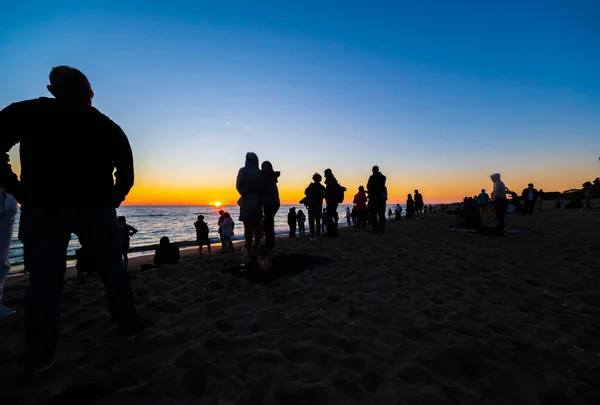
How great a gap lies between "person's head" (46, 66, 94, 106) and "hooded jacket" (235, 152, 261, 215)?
3741 millimetres

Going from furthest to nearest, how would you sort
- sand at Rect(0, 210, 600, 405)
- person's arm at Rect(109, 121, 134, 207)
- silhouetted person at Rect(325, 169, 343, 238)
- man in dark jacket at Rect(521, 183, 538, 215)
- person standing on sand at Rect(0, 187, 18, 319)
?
man in dark jacket at Rect(521, 183, 538, 215) → silhouetted person at Rect(325, 169, 343, 238) → person standing on sand at Rect(0, 187, 18, 319) → person's arm at Rect(109, 121, 134, 207) → sand at Rect(0, 210, 600, 405)

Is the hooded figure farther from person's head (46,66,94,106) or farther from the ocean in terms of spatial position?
the ocean

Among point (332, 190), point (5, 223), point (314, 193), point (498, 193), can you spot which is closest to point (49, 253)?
point (5, 223)

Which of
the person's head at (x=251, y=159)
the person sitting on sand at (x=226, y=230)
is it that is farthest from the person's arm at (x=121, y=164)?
the person sitting on sand at (x=226, y=230)

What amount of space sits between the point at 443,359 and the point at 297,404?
1405 mm

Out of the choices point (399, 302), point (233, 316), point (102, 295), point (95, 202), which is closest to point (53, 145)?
point (95, 202)

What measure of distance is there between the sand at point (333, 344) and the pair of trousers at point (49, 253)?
0.35 m

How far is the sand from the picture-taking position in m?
2.19

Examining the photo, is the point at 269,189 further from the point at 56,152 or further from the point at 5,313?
the point at 56,152

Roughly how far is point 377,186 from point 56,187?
1123 cm

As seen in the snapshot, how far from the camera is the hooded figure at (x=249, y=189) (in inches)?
247

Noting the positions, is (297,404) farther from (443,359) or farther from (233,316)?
(233,316)

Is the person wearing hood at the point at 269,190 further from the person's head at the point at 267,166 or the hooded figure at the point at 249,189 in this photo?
the hooded figure at the point at 249,189

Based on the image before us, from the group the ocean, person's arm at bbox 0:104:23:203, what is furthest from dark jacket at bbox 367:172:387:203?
the ocean
